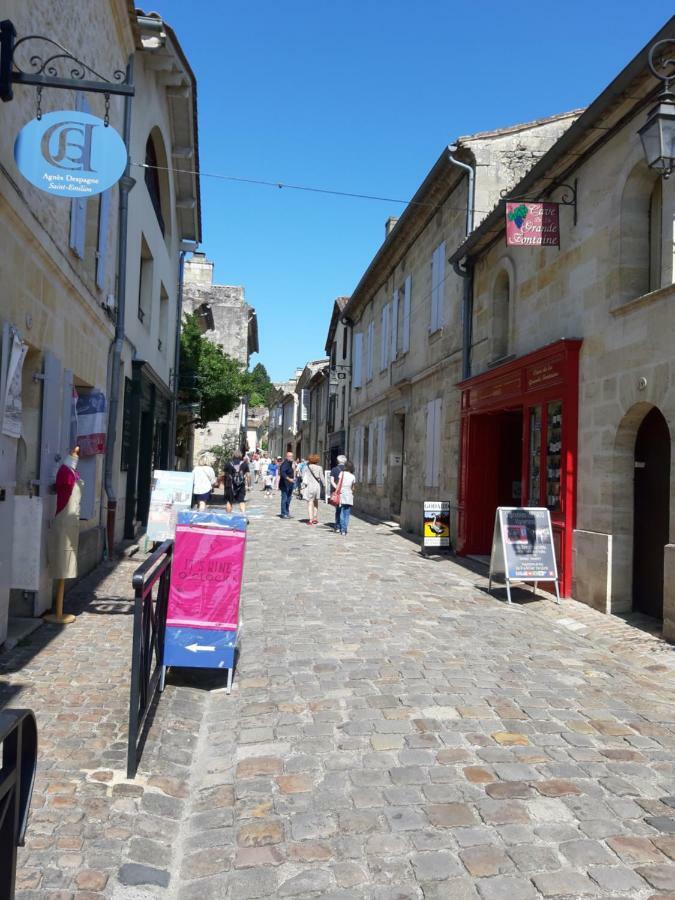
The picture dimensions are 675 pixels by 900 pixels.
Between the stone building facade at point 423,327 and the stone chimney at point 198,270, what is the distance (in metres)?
13.6

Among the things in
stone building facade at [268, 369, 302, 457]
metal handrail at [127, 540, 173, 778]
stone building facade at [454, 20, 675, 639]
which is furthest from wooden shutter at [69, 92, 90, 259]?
stone building facade at [268, 369, 302, 457]

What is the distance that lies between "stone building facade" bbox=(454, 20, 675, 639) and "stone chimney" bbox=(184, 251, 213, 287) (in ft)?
88.0

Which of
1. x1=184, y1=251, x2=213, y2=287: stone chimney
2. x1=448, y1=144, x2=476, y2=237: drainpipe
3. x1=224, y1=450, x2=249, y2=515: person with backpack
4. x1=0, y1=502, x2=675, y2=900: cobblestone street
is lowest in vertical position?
x1=0, y1=502, x2=675, y2=900: cobblestone street

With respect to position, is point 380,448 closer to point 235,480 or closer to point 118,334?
point 235,480

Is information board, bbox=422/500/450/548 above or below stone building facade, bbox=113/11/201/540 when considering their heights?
below

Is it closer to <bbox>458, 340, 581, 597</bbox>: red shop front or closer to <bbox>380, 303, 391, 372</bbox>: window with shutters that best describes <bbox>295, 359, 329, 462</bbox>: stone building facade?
<bbox>380, 303, 391, 372</bbox>: window with shutters

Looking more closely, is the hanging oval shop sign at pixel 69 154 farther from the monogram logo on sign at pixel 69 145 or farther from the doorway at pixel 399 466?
the doorway at pixel 399 466

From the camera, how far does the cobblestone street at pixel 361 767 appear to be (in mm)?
2824

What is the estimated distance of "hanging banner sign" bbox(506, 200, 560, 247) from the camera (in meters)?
9.03

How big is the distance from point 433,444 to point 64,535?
9.54m

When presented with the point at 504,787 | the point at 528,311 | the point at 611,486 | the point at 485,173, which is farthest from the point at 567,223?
the point at 504,787

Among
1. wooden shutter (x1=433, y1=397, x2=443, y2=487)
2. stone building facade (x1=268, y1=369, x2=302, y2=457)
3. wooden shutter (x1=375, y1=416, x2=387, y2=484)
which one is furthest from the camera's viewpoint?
stone building facade (x1=268, y1=369, x2=302, y2=457)

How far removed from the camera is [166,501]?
398 inches

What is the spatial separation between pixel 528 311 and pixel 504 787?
7769 millimetres
